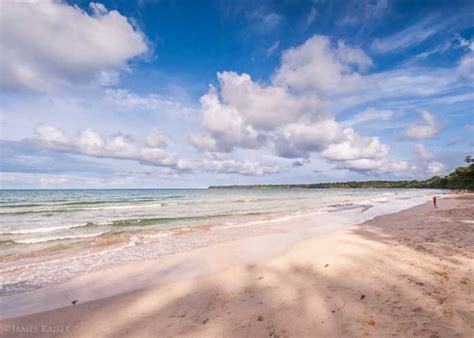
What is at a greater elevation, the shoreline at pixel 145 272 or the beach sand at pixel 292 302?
the beach sand at pixel 292 302

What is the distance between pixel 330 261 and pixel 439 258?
2808mm

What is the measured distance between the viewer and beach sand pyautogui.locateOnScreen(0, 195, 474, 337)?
14.2 ft

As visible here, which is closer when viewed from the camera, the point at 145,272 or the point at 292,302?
the point at 292,302

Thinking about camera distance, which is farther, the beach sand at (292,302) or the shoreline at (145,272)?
the shoreline at (145,272)

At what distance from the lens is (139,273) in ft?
26.9

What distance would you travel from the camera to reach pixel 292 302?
17.4 feet

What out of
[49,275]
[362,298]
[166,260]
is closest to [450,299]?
[362,298]

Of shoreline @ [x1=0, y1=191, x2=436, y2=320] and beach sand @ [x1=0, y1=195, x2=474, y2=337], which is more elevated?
beach sand @ [x1=0, y1=195, x2=474, y2=337]

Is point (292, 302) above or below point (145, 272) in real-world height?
above

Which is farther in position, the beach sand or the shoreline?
the shoreline

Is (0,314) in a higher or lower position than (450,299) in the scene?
lower

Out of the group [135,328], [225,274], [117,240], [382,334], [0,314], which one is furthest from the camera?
[117,240]

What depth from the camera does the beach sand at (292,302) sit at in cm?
432

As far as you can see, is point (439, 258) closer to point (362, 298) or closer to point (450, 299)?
point (450, 299)
